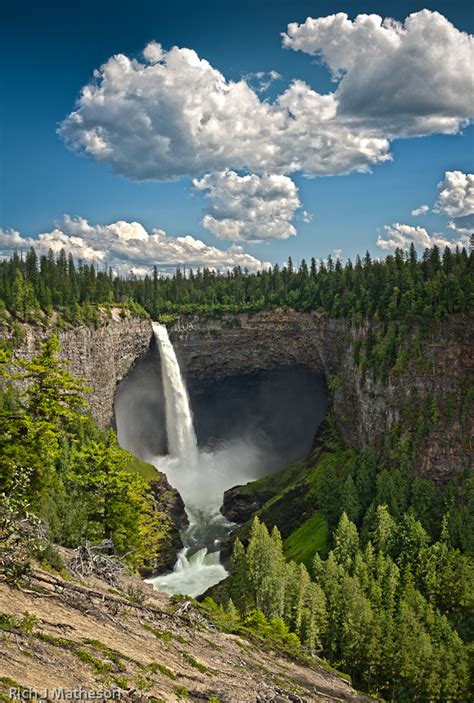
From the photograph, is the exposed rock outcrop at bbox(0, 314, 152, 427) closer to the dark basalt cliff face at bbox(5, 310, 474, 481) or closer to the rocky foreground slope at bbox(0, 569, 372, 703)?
the dark basalt cliff face at bbox(5, 310, 474, 481)

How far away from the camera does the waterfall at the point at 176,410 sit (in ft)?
365

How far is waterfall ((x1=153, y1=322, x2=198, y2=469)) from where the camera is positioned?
111 meters

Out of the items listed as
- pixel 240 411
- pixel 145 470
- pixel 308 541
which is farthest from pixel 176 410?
pixel 308 541

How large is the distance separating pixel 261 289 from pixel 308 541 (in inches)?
2591

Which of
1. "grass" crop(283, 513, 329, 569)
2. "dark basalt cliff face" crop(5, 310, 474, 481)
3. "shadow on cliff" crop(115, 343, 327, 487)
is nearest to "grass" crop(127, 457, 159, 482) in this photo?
"dark basalt cliff face" crop(5, 310, 474, 481)

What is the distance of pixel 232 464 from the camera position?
381 ft

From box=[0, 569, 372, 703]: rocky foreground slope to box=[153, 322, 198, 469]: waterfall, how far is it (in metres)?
85.9

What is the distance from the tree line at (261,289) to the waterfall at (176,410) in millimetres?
10293

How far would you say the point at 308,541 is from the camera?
76438mm

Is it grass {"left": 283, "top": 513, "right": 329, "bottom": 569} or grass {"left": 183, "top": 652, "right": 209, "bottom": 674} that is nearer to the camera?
grass {"left": 183, "top": 652, "right": 209, "bottom": 674}

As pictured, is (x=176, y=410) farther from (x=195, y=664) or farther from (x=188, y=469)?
(x=195, y=664)

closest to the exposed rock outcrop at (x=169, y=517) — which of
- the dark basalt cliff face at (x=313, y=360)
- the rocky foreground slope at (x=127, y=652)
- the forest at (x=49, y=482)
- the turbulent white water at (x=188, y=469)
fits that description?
the turbulent white water at (x=188, y=469)

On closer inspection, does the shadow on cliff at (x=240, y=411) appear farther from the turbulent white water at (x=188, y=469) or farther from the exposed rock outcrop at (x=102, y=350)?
the exposed rock outcrop at (x=102, y=350)

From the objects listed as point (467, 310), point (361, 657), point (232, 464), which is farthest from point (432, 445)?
point (232, 464)
